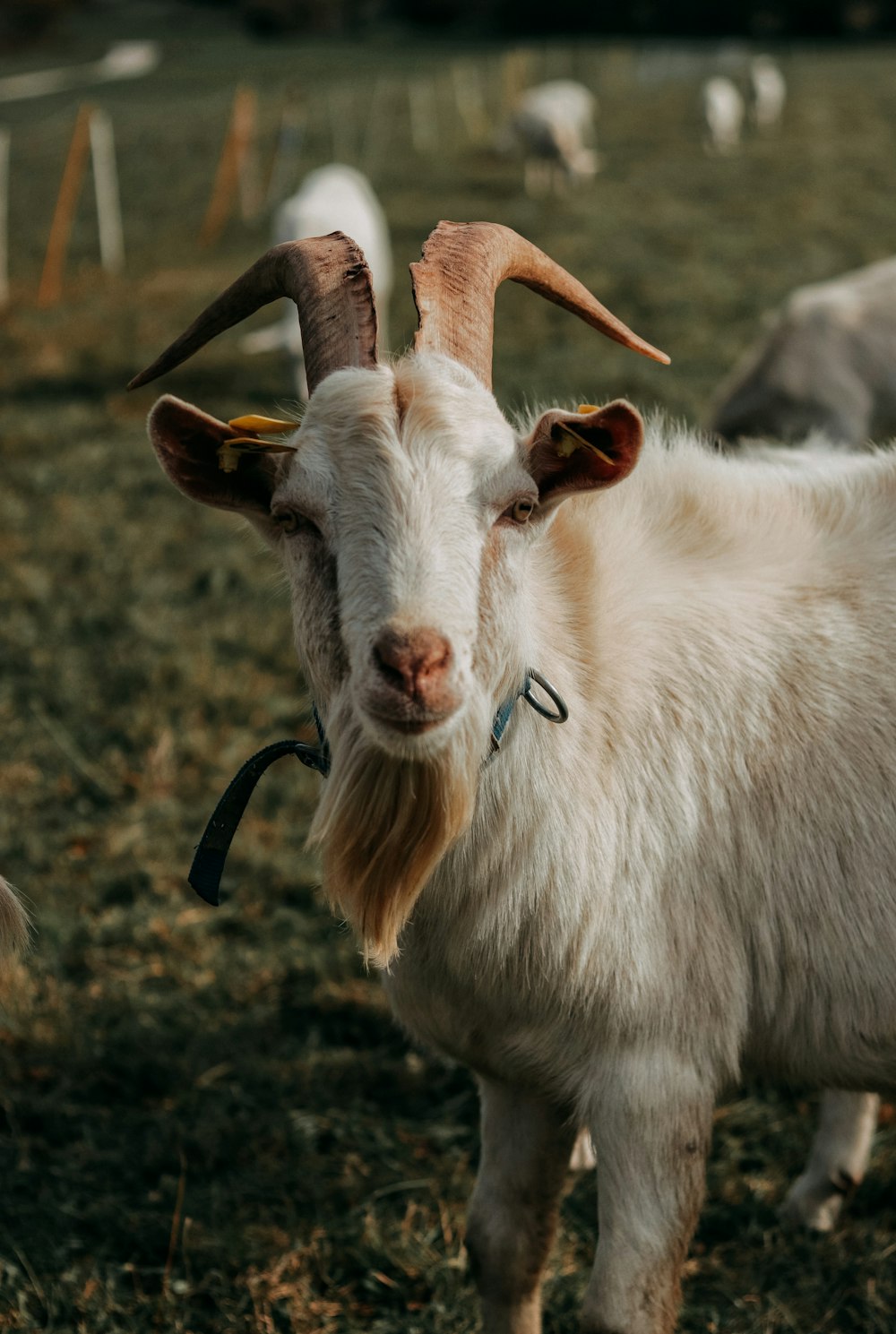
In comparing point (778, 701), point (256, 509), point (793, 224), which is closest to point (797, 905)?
point (778, 701)

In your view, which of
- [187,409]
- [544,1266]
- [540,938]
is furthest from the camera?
[544,1266]

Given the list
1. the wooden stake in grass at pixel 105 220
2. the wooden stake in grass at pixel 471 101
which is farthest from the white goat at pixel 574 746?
the wooden stake in grass at pixel 471 101

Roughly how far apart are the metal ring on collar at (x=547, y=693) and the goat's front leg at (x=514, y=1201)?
0.86m

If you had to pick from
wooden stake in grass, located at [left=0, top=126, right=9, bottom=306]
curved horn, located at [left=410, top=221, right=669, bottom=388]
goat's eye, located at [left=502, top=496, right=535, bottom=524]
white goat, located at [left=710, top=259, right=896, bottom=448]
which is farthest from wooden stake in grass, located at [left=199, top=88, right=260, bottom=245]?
goat's eye, located at [left=502, top=496, right=535, bottom=524]

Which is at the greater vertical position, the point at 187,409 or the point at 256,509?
the point at 187,409

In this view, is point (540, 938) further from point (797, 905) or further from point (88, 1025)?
point (88, 1025)

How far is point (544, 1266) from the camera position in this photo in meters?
2.91

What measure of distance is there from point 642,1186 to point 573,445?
134cm

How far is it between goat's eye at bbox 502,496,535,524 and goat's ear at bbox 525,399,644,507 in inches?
2.2

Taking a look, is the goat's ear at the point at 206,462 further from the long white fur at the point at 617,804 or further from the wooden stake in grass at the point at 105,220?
the wooden stake in grass at the point at 105,220

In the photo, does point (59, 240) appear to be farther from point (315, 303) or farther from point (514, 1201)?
point (514, 1201)

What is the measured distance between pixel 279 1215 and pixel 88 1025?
0.94m

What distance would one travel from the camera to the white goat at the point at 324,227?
32.6 feet

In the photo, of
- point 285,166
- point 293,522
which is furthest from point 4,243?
point 293,522
